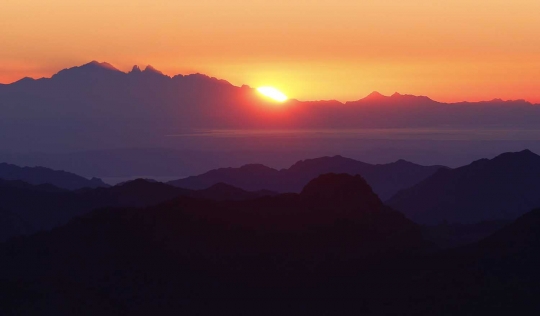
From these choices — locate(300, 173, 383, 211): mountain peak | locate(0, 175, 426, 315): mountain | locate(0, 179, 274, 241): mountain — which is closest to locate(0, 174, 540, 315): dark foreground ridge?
locate(0, 175, 426, 315): mountain

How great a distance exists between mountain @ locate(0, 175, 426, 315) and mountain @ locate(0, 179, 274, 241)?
45.4 meters

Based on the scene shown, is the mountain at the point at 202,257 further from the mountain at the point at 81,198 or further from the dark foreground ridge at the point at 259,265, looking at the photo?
the mountain at the point at 81,198

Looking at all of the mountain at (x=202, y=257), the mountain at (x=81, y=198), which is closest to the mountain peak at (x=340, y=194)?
the mountain at (x=202, y=257)

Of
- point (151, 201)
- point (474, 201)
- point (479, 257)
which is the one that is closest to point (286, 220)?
point (479, 257)

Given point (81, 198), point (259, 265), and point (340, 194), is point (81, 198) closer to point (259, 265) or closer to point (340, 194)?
point (340, 194)

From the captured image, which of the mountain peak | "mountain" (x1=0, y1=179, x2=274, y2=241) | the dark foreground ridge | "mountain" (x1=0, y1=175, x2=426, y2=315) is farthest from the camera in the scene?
"mountain" (x1=0, y1=179, x2=274, y2=241)

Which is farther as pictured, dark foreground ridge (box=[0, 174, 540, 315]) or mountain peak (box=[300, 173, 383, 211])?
mountain peak (box=[300, 173, 383, 211])

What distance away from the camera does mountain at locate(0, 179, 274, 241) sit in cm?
16138

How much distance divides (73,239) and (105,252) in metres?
6.60

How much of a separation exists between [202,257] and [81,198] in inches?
3054

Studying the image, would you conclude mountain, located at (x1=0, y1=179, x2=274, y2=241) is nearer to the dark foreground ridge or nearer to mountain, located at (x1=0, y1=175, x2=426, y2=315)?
mountain, located at (x1=0, y1=175, x2=426, y2=315)

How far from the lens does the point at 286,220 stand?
111 metres

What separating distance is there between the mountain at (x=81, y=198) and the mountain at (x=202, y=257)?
4543cm

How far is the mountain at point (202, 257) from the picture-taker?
9275 cm
